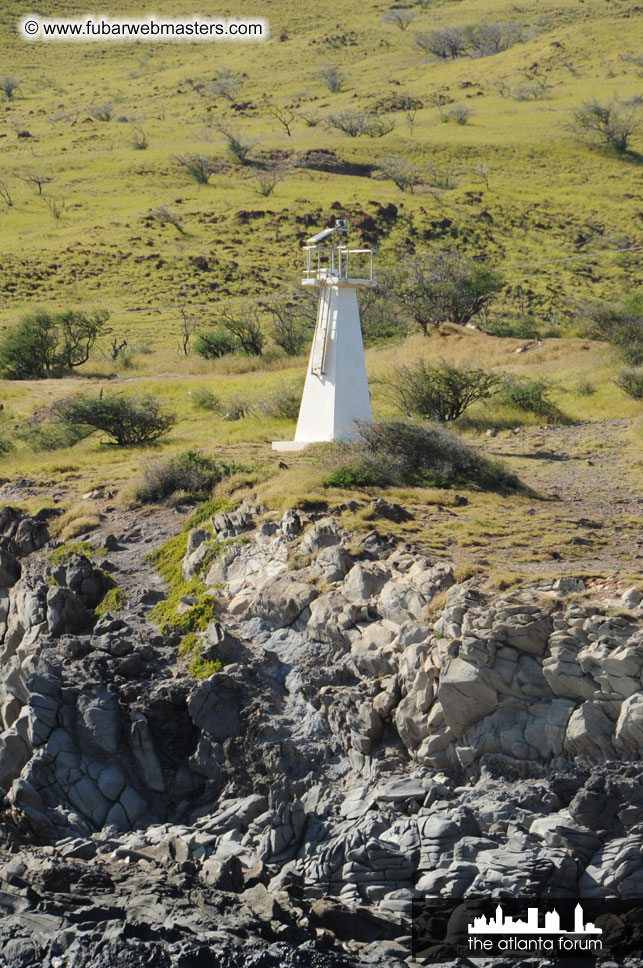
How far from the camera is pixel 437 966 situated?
39.7ft

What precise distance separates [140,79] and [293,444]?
11302cm

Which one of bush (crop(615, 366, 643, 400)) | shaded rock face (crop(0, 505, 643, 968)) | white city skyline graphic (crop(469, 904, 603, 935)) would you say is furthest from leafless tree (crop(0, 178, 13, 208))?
white city skyline graphic (crop(469, 904, 603, 935))

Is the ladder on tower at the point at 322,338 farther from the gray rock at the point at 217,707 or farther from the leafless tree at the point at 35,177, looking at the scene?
the leafless tree at the point at 35,177

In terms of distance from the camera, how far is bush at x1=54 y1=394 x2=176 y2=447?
3300 centimetres

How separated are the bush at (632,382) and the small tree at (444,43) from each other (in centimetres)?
10637

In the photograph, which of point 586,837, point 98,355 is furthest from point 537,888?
point 98,355

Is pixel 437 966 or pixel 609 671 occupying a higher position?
pixel 609 671

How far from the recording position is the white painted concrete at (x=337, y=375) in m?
27.2

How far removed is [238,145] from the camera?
89.8 metres

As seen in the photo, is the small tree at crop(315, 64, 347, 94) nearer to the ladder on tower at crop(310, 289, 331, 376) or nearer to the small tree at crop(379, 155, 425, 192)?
the small tree at crop(379, 155, 425, 192)

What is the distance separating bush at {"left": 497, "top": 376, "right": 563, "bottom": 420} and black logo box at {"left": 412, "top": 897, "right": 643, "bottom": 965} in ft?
77.4

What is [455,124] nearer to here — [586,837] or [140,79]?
[140,79]

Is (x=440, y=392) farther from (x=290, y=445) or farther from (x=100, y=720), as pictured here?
(x=100, y=720)

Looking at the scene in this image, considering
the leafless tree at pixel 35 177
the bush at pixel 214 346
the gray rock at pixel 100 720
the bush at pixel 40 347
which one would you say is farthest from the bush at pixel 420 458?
the leafless tree at pixel 35 177
